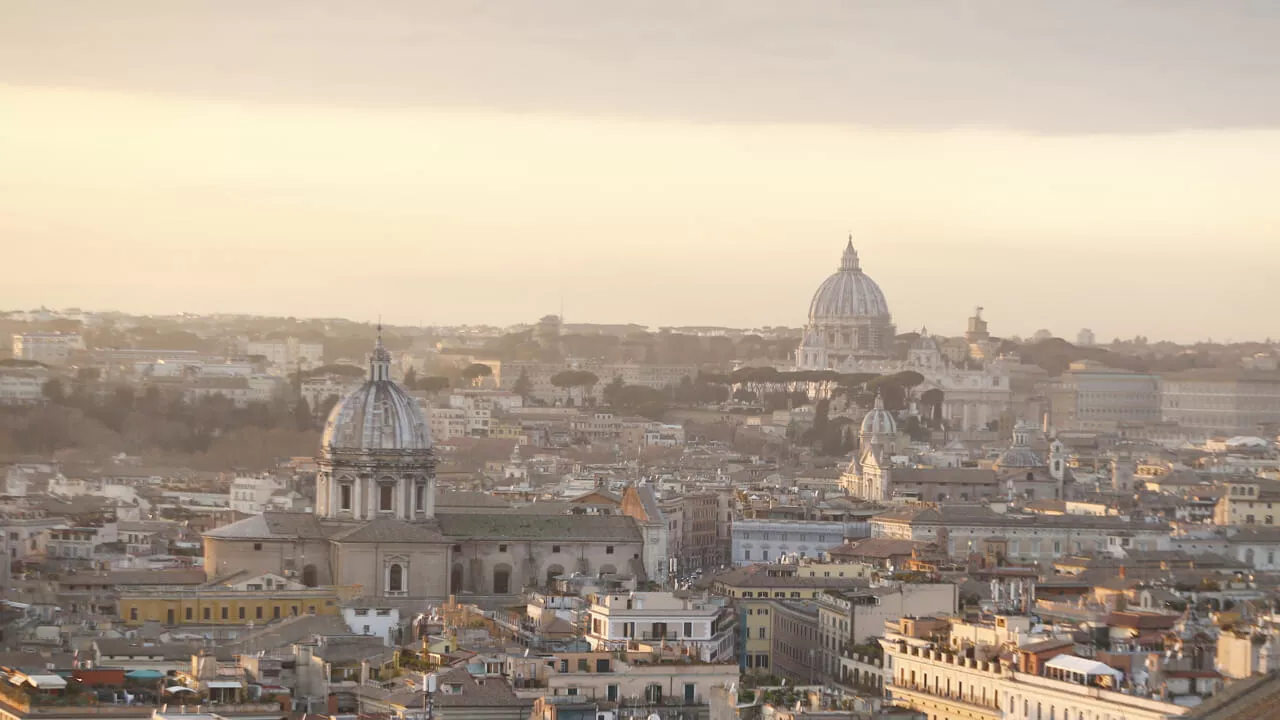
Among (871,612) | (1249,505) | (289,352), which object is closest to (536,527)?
(871,612)

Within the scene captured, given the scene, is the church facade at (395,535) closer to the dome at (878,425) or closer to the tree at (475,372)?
the dome at (878,425)

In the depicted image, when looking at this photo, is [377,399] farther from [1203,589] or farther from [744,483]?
[744,483]

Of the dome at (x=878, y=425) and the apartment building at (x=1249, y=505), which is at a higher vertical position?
the dome at (x=878, y=425)

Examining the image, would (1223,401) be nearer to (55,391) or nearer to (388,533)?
(55,391)

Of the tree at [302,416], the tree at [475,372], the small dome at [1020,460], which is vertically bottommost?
the small dome at [1020,460]

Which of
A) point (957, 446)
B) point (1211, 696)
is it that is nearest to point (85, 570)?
point (1211, 696)

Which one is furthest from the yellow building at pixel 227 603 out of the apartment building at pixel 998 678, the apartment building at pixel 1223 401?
the apartment building at pixel 1223 401
